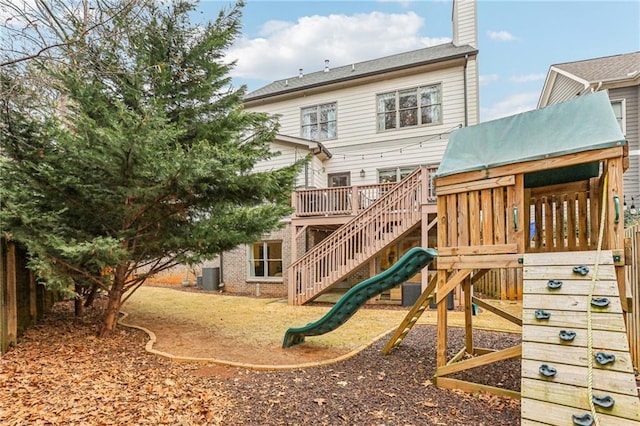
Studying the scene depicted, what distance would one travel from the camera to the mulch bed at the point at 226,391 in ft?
10.9

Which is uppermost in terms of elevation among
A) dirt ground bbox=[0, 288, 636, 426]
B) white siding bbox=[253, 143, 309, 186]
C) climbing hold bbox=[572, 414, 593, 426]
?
white siding bbox=[253, 143, 309, 186]

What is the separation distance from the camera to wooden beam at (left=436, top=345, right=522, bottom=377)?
364cm

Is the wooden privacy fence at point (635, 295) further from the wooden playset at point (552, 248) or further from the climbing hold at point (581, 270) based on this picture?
the climbing hold at point (581, 270)

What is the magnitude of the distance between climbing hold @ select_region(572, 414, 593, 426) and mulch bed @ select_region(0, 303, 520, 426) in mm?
907

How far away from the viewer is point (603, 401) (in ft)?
8.02

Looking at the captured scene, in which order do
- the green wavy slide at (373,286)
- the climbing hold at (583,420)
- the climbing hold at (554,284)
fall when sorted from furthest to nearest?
the green wavy slide at (373,286) → the climbing hold at (554,284) → the climbing hold at (583,420)

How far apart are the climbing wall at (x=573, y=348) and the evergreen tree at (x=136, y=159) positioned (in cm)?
424

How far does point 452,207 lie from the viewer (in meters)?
4.37

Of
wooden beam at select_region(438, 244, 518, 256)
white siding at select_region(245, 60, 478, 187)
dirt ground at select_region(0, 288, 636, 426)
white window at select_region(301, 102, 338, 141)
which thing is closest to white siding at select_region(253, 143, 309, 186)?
white siding at select_region(245, 60, 478, 187)

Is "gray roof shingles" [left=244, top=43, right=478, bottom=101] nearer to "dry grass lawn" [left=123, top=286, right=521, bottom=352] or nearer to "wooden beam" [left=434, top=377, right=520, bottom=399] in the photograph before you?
"dry grass lawn" [left=123, top=286, right=521, bottom=352]

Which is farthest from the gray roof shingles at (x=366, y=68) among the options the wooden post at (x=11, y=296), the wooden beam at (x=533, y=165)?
the wooden post at (x=11, y=296)

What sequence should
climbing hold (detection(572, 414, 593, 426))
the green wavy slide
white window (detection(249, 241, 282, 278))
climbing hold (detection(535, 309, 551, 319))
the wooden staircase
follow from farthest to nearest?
white window (detection(249, 241, 282, 278)) → the wooden staircase → the green wavy slide → climbing hold (detection(535, 309, 551, 319)) → climbing hold (detection(572, 414, 593, 426))

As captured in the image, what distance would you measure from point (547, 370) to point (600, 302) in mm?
737

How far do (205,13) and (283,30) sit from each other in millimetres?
9438
